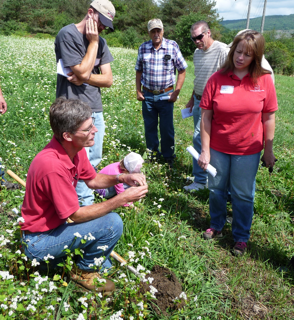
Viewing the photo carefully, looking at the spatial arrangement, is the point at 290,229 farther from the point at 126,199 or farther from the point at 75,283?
the point at 75,283

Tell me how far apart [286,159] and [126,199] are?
4255mm

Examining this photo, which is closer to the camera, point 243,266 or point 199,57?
point 243,266

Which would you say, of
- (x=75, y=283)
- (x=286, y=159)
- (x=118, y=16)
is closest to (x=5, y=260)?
(x=75, y=283)

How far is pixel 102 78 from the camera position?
3.21 m

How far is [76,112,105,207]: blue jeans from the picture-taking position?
10.4 feet

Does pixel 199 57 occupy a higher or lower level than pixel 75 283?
higher

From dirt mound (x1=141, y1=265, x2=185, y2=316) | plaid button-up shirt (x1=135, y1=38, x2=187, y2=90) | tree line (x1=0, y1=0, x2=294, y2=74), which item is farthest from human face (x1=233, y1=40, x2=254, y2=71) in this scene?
tree line (x1=0, y1=0, x2=294, y2=74)

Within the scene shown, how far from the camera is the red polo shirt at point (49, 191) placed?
6.51 feet

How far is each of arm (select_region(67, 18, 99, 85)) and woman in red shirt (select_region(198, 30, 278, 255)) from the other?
1.21m

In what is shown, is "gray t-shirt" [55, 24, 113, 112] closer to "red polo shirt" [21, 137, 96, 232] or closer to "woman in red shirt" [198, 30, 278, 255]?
"red polo shirt" [21, 137, 96, 232]

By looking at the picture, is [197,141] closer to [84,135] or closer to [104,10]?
[104,10]

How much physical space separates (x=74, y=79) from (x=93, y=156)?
3.31 feet

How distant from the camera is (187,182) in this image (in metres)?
4.46

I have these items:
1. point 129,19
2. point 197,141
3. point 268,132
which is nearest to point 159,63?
point 197,141
